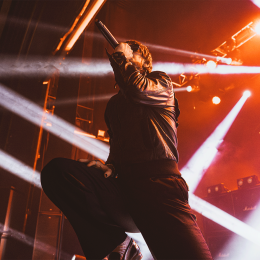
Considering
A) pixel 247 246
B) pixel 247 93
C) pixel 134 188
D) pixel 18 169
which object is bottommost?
pixel 247 246

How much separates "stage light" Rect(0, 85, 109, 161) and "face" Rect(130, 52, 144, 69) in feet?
6.58

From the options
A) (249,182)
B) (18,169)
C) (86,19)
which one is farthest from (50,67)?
(249,182)

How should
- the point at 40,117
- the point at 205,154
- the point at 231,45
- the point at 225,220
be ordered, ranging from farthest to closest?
1. the point at 205,154
2. the point at 225,220
3. the point at 231,45
4. the point at 40,117

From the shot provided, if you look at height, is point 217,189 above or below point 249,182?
below

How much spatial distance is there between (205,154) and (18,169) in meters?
5.38

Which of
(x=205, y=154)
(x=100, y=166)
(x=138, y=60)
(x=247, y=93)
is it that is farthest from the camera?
(x=205, y=154)

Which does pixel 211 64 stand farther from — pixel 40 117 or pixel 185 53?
pixel 40 117

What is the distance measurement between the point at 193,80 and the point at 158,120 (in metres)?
4.68

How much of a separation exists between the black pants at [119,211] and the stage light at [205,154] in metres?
5.89

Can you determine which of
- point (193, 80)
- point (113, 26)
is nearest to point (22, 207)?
point (113, 26)

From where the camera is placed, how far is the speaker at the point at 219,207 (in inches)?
205

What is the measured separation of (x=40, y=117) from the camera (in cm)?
318

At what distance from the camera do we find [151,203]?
92cm

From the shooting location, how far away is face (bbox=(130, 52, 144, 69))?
138 centimetres
